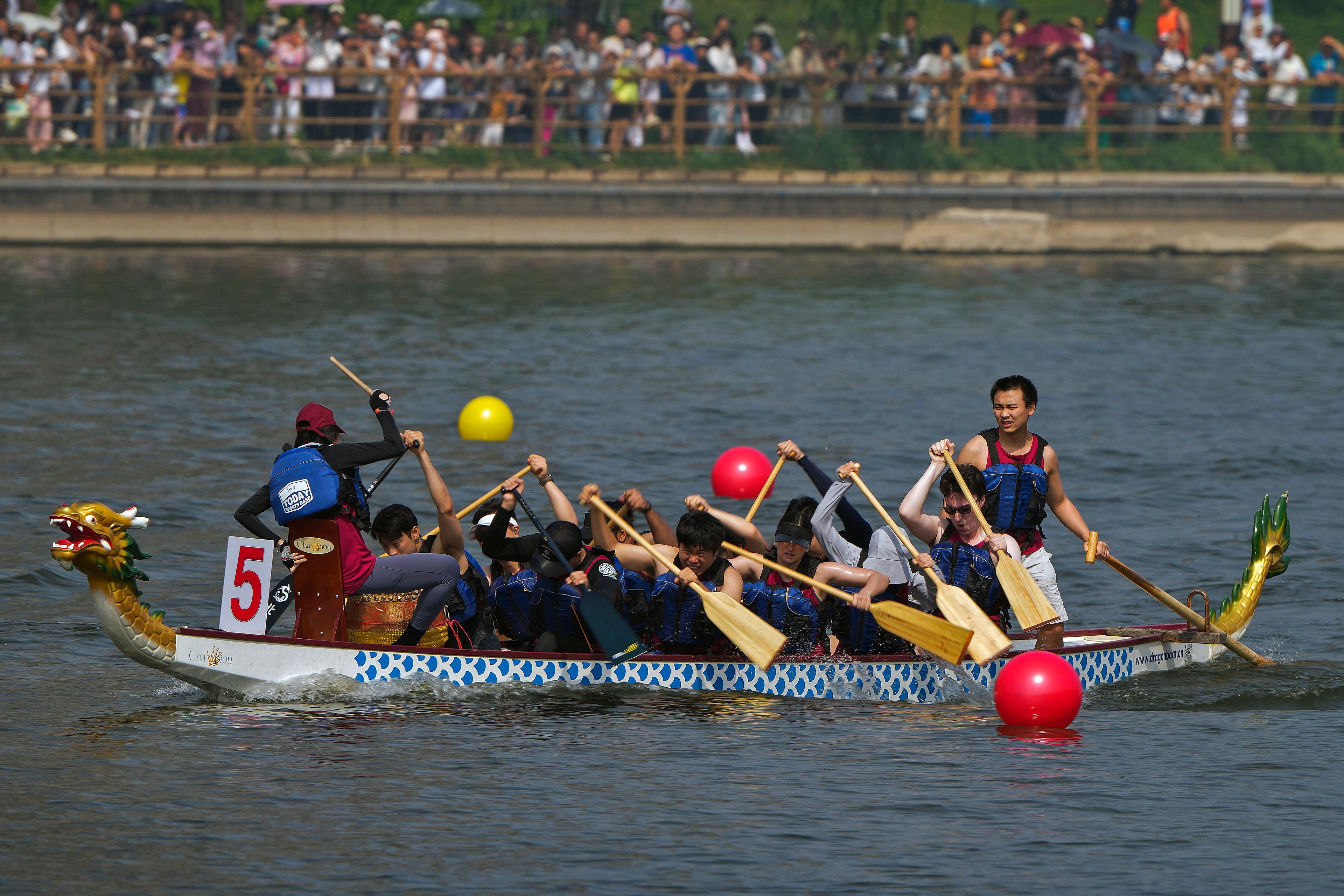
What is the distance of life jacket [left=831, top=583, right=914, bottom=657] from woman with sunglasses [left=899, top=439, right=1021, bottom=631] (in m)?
0.27

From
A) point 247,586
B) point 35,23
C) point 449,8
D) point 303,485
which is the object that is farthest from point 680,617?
point 449,8

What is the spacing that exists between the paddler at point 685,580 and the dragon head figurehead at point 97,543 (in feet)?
7.73

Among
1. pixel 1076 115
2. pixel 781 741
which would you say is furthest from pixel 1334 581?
pixel 1076 115

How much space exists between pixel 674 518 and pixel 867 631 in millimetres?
5145

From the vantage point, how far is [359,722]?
10625 mm

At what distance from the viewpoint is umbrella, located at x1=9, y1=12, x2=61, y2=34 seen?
30.6 m

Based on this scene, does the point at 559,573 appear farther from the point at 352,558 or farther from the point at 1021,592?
the point at 1021,592

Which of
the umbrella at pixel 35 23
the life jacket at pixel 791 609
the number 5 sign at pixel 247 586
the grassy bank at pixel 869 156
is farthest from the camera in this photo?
the grassy bank at pixel 869 156

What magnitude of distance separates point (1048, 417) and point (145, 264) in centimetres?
1462

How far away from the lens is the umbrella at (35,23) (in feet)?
100

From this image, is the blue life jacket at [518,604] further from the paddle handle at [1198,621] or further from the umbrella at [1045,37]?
the umbrella at [1045,37]

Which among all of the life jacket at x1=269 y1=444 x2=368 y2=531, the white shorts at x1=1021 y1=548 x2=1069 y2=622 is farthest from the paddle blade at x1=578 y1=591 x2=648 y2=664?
the white shorts at x1=1021 y1=548 x2=1069 y2=622

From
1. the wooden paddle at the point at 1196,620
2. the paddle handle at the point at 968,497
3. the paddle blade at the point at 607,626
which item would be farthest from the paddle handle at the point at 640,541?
the wooden paddle at the point at 1196,620

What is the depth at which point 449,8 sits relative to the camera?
1329 inches
